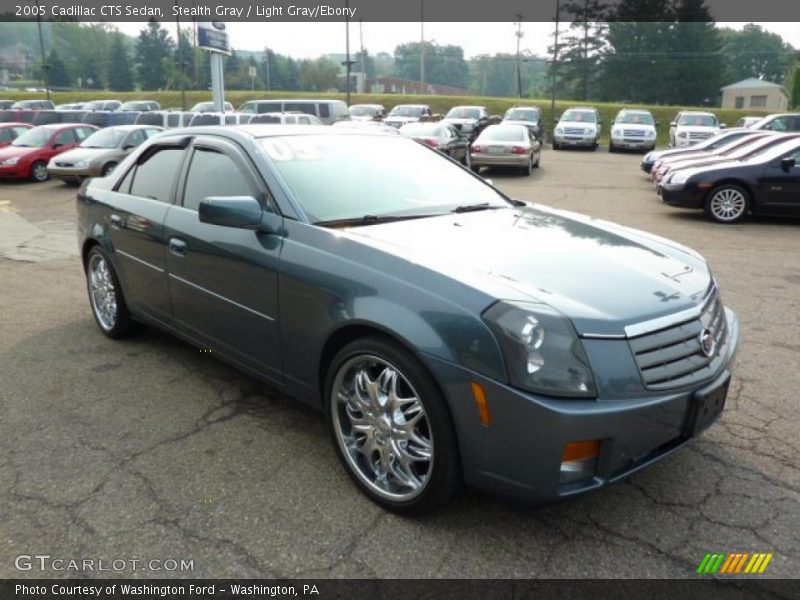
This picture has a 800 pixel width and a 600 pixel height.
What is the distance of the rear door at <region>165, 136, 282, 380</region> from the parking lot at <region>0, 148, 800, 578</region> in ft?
1.48

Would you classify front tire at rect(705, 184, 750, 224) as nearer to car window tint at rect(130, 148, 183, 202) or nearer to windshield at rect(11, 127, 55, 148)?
car window tint at rect(130, 148, 183, 202)

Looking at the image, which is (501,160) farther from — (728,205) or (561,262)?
(561,262)

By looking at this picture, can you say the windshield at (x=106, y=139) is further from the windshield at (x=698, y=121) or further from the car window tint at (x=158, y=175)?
the windshield at (x=698, y=121)

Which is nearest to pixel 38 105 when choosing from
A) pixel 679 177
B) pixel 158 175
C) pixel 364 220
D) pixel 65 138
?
pixel 65 138

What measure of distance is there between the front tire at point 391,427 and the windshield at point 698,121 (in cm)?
2587

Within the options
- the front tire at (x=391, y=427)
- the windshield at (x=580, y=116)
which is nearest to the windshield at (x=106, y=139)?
the front tire at (x=391, y=427)

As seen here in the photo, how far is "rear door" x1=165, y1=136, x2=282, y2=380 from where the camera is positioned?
130 inches

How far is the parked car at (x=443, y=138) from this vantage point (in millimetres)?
17375

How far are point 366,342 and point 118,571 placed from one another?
1282 mm

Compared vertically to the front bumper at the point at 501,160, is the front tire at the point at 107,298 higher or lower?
lower

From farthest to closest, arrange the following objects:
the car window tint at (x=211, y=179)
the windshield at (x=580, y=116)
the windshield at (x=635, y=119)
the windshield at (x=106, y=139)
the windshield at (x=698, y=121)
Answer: the windshield at (x=580, y=116) → the windshield at (x=635, y=119) → the windshield at (x=698, y=121) → the windshield at (x=106, y=139) → the car window tint at (x=211, y=179)

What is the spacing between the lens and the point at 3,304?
19.7ft

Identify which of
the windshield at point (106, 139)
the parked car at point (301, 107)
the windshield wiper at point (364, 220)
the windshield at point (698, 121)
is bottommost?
the windshield wiper at point (364, 220)
